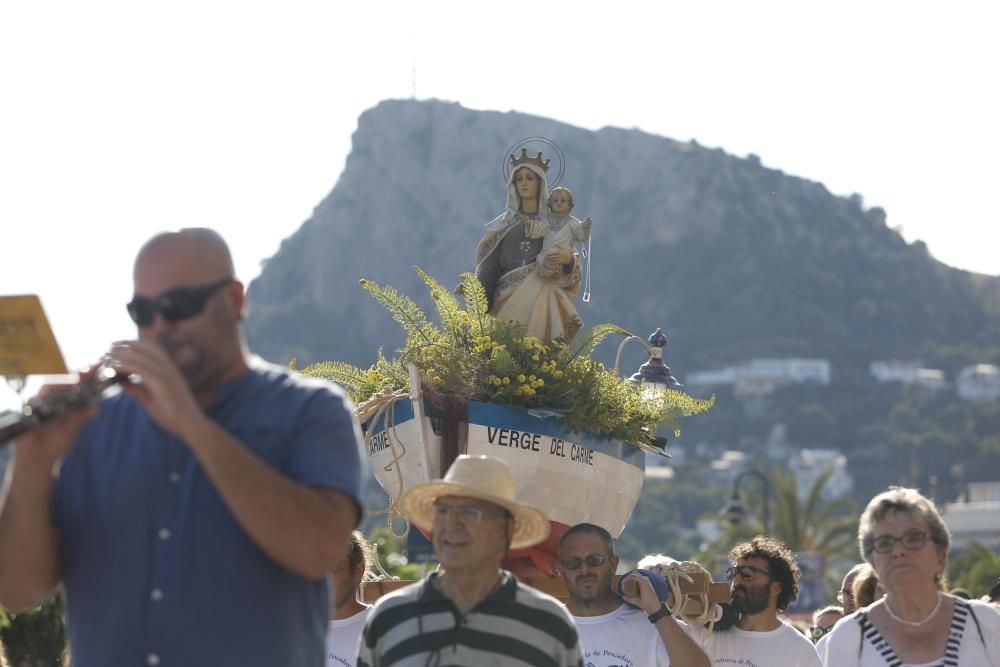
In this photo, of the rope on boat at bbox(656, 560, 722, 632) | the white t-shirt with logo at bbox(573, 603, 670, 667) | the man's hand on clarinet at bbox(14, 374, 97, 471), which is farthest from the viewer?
the rope on boat at bbox(656, 560, 722, 632)

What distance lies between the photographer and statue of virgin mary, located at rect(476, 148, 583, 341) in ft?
29.4

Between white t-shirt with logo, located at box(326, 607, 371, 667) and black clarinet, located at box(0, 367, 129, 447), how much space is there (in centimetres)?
372

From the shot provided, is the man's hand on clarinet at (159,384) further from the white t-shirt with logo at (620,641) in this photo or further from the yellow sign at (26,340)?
the white t-shirt with logo at (620,641)

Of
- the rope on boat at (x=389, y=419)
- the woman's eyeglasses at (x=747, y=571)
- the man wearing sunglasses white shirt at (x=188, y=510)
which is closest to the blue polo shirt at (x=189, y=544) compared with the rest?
the man wearing sunglasses white shirt at (x=188, y=510)

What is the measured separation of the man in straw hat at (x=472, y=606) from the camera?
17.1 ft

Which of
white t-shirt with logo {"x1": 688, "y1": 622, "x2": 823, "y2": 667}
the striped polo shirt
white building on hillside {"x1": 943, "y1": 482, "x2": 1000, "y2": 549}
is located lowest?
white building on hillside {"x1": 943, "y1": 482, "x2": 1000, "y2": 549}

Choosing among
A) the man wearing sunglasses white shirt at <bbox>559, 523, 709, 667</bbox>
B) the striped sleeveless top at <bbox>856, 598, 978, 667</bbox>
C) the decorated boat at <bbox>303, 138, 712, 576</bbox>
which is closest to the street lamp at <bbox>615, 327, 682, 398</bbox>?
the decorated boat at <bbox>303, 138, 712, 576</bbox>

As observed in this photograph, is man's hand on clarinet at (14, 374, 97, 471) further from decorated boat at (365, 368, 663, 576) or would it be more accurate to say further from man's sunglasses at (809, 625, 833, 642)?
man's sunglasses at (809, 625, 833, 642)

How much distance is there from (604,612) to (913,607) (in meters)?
1.62

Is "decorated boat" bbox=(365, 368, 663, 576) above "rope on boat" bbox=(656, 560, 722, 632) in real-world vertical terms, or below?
above

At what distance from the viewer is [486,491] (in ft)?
17.9

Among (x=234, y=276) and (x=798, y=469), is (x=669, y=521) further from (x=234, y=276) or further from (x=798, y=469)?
(x=234, y=276)

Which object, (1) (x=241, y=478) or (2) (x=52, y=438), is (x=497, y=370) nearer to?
(2) (x=52, y=438)

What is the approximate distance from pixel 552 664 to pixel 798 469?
192 meters
